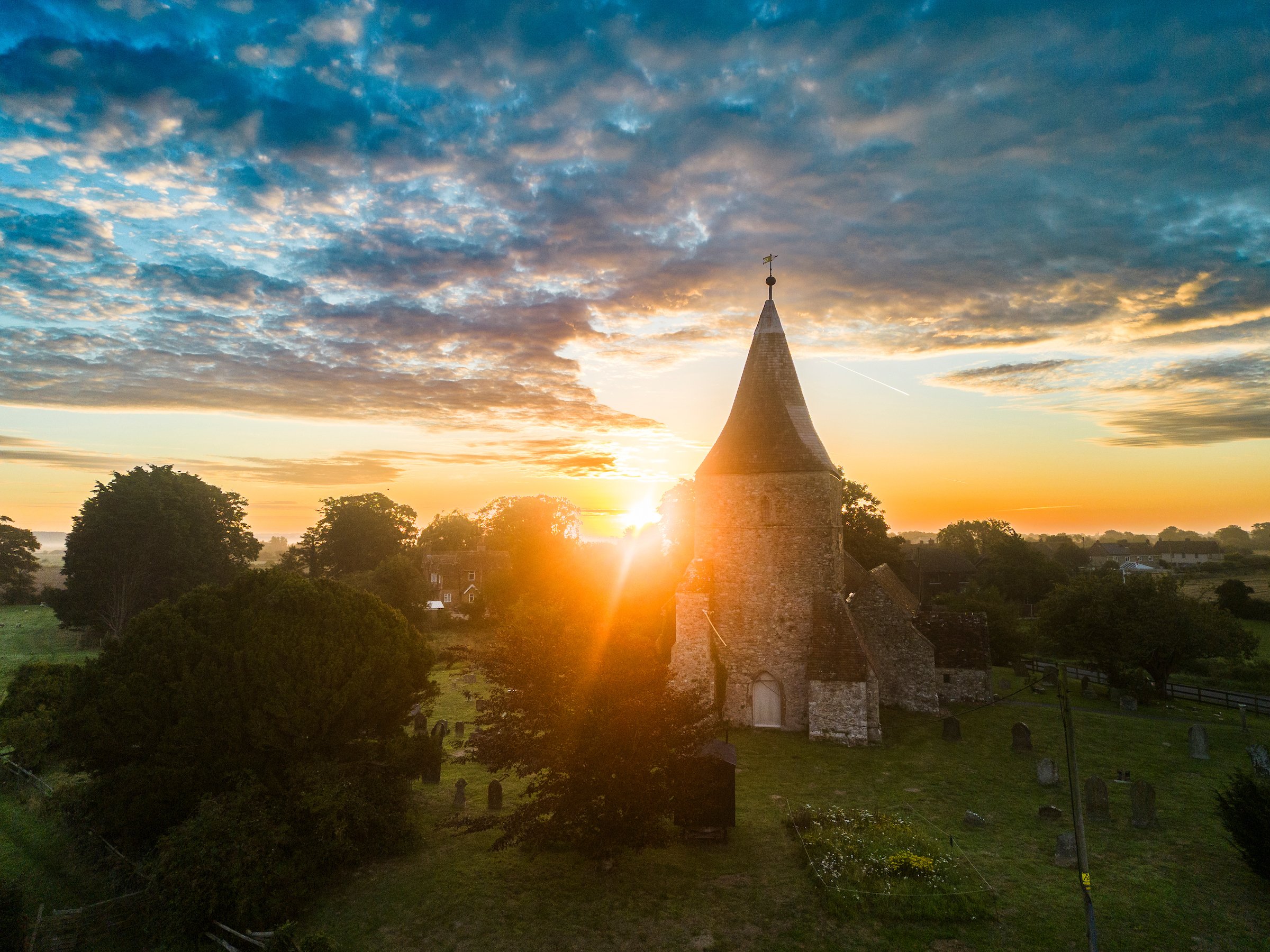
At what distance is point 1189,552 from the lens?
11238cm

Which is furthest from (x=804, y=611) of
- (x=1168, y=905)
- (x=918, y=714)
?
(x=1168, y=905)

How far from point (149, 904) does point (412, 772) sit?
17.1ft

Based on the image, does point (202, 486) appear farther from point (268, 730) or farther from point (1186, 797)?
point (1186, 797)

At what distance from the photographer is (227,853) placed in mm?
11930

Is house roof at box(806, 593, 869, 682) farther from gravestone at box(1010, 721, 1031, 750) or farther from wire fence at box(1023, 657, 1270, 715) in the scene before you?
wire fence at box(1023, 657, 1270, 715)

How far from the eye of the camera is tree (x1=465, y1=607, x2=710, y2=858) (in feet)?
42.6

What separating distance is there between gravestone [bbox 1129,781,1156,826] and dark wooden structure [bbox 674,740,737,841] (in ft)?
31.8

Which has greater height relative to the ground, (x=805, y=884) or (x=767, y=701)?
(x=767, y=701)

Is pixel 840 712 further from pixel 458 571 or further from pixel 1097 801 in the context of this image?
pixel 458 571

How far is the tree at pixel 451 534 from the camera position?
76.6 meters

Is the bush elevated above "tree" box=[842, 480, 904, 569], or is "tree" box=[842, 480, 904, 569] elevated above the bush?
"tree" box=[842, 480, 904, 569]

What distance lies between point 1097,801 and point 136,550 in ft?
172

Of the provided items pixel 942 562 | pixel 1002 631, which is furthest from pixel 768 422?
pixel 942 562

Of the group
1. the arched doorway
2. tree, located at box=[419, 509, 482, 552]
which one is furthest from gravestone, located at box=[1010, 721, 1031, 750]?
tree, located at box=[419, 509, 482, 552]
